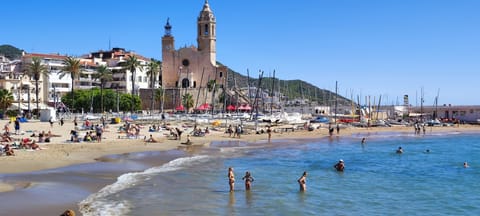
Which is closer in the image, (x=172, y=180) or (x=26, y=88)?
(x=172, y=180)

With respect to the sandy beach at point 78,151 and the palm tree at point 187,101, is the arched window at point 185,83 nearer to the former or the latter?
the palm tree at point 187,101

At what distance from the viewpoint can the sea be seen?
66.2 ft

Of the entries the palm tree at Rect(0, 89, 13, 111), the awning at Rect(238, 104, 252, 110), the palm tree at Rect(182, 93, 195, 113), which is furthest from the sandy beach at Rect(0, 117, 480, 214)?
the palm tree at Rect(182, 93, 195, 113)

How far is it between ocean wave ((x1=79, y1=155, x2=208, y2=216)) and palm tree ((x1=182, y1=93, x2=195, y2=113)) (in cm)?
6729

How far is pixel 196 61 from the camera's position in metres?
110

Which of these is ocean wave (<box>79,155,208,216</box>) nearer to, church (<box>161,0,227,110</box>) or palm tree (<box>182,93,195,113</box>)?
palm tree (<box>182,93,195,113</box>)

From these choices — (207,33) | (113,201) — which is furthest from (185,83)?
(113,201)

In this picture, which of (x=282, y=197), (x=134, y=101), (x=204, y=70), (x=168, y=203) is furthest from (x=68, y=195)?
(x=204, y=70)

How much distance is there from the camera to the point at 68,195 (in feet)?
66.7

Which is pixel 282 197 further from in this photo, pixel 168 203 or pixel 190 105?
pixel 190 105

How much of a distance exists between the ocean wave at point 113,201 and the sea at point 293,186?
3 cm

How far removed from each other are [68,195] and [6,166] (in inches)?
310

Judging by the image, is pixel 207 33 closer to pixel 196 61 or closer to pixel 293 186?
pixel 196 61

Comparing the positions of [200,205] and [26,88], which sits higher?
[26,88]
